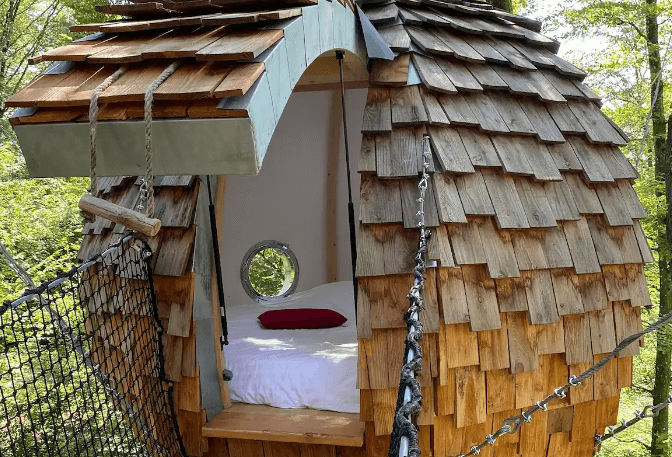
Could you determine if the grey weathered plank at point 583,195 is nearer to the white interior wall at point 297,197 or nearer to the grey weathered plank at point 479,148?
the grey weathered plank at point 479,148

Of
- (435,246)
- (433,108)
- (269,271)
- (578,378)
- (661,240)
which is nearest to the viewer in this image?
(578,378)

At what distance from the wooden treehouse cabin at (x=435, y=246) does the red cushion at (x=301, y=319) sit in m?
0.54

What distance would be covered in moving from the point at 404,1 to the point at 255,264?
270cm

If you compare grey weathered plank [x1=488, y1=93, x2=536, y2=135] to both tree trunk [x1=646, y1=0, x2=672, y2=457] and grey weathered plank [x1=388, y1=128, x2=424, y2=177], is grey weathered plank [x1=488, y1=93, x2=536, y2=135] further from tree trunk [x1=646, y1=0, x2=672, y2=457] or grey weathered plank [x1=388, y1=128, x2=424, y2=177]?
tree trunk [x1=646, y1=0, x2=672, y2=457]

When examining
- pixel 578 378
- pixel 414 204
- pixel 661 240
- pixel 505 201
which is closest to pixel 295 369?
pixel 414 204

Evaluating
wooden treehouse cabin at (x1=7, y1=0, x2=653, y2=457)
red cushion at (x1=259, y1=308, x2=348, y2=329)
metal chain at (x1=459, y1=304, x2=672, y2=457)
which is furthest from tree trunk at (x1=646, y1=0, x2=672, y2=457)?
metal chain at (x1=459, y1=304, x2=672, y2=457)

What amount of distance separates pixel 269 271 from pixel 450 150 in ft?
9.96

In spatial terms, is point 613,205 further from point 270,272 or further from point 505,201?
point 270,272

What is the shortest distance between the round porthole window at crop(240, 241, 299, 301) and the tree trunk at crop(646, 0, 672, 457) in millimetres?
4856

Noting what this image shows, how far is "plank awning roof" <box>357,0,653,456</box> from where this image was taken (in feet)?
9.30

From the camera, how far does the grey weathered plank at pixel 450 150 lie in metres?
2.95

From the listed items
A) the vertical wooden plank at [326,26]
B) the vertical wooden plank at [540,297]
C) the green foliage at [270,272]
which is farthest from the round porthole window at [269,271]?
the vertical wooden plank at [326,26]

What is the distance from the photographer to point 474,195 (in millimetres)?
2980

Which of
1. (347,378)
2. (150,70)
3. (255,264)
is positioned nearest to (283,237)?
(255,264)
